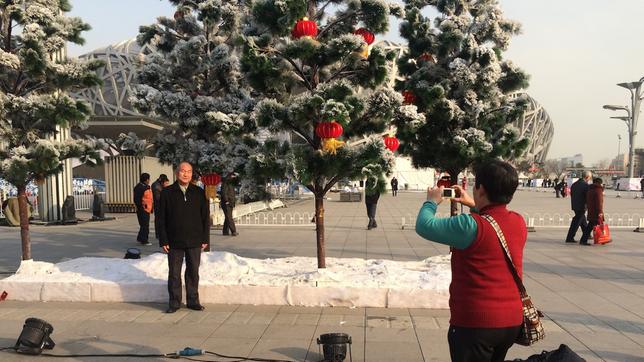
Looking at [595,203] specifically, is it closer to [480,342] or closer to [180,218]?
[180,218]

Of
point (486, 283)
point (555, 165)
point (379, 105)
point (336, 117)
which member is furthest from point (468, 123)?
point (555, 165)

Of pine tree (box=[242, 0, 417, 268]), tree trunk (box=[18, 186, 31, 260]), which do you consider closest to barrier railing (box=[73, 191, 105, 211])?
tree trunk (box=[18, 186, 31, 260])

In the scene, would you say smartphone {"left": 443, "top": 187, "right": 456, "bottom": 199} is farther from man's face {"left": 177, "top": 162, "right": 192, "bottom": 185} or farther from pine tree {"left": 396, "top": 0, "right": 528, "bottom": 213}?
pine tree {"left": 396, "top": 0, "right": 528, "bottom": 213}

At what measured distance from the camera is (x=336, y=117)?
19.0 ft

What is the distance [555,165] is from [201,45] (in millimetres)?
123806

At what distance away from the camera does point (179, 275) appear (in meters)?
5.80

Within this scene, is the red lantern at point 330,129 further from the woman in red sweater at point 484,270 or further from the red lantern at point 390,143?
the woman in red sweater at point 484,270

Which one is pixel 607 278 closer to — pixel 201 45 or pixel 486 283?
pixel 486 283

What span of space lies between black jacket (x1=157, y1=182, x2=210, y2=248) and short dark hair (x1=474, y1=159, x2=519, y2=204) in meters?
4.12

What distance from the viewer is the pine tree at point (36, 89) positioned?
646 cm

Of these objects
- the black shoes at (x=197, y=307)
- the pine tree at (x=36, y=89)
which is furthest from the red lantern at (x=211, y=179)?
the black shoes at (x=197, y=307)

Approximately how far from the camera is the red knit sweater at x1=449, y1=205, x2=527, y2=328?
2.36 metres

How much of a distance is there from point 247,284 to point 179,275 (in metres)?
0.86

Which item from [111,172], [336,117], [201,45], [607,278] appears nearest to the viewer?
[336,117]
